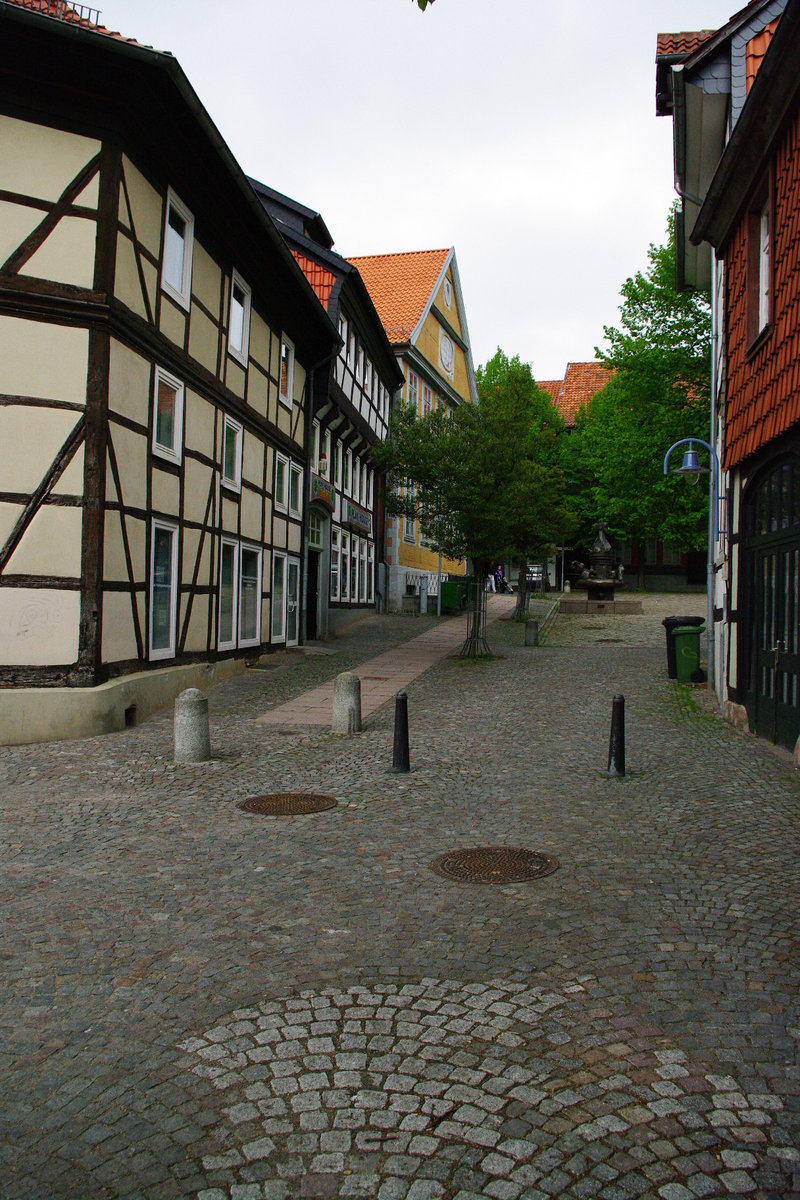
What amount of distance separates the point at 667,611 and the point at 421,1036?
32808 millimetres

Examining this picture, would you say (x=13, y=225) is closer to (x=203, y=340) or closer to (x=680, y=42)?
(x=203, y=340)

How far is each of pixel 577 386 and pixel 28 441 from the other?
2004 inches

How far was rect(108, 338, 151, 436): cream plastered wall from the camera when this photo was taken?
11969 millimetres

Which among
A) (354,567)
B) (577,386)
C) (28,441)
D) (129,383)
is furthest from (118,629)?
(577,386)

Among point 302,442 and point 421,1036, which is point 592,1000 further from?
point 302,442

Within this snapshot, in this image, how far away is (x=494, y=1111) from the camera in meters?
3.25

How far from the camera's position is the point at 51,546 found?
37.4 ft

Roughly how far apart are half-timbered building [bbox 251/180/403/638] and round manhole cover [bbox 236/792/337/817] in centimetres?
1500

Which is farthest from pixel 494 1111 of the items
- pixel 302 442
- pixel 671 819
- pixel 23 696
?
pixel 302 442

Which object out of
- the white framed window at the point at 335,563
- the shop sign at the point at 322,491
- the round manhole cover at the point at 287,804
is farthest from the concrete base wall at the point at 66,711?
the white framed window at the point at 335,563

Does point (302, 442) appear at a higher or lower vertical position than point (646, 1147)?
higher

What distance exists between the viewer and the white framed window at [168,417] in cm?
1357

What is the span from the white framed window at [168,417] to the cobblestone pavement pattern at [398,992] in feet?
19.7

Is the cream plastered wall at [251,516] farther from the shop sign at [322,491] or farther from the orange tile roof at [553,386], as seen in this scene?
the orange tile roof at [553,386]
